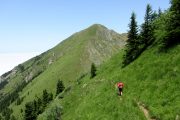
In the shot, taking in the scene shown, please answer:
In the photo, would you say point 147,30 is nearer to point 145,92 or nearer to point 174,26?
point 174,26

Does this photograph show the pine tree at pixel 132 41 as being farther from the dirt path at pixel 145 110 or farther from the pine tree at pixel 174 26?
the dirt path at pixel 145 110

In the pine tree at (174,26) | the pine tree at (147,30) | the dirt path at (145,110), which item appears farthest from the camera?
the pine tree at (147,30)

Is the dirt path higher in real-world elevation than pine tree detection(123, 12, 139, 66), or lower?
lower

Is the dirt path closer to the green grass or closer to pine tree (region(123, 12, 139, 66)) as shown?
the green grass

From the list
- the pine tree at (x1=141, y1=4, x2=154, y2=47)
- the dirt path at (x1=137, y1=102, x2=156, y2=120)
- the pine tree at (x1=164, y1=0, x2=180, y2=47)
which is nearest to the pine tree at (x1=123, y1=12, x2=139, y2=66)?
the pine tree at (x1=141, y1=4, x2=154, y2=47)

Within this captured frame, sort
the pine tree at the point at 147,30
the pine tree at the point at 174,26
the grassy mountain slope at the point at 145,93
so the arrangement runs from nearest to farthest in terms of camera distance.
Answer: the grassy mountain slope at the point at 145,93, the pine tree at the point at 174,26, the pine tree at the point at 147,30

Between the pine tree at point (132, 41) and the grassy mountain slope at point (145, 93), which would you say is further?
the pine tree at point (132, 41)

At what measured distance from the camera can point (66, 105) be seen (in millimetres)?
84938

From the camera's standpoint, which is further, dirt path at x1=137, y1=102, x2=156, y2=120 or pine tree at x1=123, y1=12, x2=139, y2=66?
pine tree at x1=123, y1=12, x2=139, y2=66

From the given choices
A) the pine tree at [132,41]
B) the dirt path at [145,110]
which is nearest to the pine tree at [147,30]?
the pine tree at [132,41]

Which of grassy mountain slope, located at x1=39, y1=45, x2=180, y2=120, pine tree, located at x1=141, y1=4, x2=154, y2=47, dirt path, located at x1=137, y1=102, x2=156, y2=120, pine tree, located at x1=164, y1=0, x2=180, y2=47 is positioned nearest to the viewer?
dirt path, located at x1=137, y1=102, x2=156, y2=120

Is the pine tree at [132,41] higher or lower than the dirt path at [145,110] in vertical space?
higher

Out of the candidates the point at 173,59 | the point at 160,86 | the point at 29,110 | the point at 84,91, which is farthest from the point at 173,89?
the point at 29,110

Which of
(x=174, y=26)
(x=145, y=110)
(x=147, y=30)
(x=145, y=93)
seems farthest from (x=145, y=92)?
(x=147, y=30)
